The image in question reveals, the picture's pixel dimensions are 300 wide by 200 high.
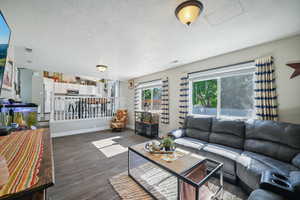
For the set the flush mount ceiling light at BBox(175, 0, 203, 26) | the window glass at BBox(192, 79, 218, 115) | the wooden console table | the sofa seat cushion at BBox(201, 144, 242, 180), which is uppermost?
the flush mount ceiling light at BBox(175, 0, 203, 26)

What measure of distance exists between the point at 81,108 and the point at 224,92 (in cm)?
540

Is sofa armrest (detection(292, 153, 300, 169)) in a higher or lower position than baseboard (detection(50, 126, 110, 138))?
higher

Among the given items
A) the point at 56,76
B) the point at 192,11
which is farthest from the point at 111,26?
the point at 56,76

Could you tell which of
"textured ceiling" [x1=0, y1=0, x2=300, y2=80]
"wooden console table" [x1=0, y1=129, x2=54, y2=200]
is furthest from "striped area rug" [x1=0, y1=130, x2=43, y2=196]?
"textured ceiling" [x1=0, y1=0, x2=300, y2=80]

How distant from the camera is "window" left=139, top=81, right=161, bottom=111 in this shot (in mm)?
4934

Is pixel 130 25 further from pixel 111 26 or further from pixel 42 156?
pixel 42 156

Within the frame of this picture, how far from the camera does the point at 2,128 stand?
1.40 m

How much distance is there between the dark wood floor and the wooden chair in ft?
5.70

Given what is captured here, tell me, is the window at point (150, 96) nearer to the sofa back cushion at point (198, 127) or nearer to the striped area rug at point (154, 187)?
the sofa back cushion at point (198, 127)

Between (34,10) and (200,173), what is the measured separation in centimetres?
317

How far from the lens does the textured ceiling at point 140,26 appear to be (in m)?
1.53

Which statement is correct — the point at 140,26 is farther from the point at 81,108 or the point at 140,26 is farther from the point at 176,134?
the point at 81,108

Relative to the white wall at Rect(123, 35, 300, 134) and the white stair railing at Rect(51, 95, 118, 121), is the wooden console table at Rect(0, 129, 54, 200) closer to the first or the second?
the white wall at Rect(123, 35, 300, 134)

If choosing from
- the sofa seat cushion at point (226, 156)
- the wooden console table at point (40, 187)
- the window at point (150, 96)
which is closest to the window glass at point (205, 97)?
the sofa seat cushion at point (226, 156)
